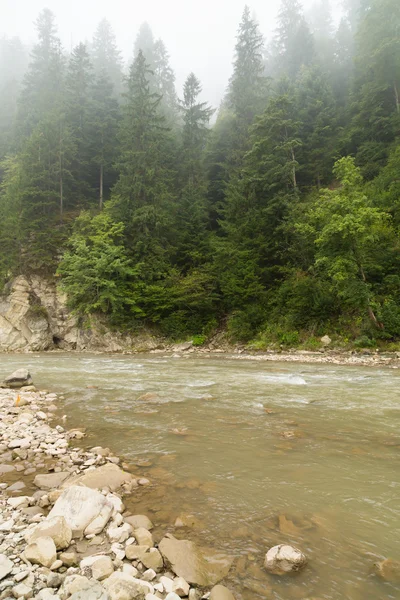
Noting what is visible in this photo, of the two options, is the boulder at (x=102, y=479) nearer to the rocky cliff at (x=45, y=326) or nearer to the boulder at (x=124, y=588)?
the boulder at (x=124, y=588)

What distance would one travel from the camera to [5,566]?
2.26m

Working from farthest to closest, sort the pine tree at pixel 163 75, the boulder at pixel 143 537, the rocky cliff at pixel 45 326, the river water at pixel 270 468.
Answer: the pine tree at pixel 163 75, the rocky cliff at pixel 45 326, the boulder at pixel 143 537, the river water at pixel 270 468

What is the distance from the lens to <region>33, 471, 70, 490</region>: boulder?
3.73 metres

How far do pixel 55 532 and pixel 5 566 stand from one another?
0.43m

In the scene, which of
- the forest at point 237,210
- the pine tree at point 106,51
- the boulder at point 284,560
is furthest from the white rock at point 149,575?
the pine tree at point 106,51

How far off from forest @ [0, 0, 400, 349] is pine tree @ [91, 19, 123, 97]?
21.0 m

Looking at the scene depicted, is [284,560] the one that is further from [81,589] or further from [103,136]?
[103,136]

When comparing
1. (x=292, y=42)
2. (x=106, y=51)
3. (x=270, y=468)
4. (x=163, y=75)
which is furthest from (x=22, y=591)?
(x=106, y=51)

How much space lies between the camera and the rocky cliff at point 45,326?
22484 mm

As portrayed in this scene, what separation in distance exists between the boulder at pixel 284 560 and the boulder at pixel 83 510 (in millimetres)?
1462

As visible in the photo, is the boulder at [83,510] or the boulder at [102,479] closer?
the boulder at [83,510]

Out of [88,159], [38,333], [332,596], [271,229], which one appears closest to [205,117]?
[88,159]

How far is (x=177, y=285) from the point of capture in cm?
2284

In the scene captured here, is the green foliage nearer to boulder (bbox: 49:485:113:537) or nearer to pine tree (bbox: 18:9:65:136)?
pine tree (bbox: 18:9:65:136)
